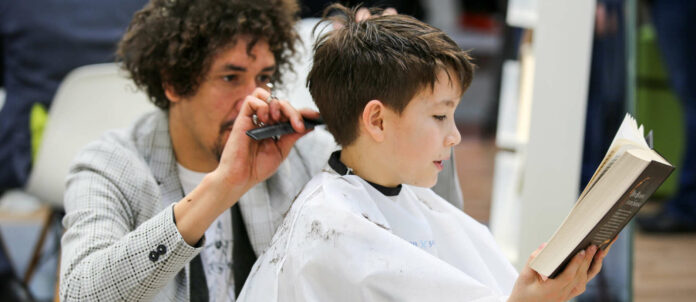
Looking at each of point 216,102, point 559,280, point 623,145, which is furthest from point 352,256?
point 216,102

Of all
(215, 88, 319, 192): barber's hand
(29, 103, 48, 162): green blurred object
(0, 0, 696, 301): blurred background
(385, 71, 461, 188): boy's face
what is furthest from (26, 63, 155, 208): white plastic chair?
(385, 71, 461, 188): boy's face

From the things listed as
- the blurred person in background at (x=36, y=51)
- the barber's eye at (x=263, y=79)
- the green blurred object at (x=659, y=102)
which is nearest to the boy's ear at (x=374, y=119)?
the barber's eye at (x=263, y=79)

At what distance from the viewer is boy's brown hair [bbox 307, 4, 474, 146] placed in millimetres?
1237

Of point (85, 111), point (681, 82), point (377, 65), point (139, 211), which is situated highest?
point (377, 65)

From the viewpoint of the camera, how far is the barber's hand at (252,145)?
1.35 m

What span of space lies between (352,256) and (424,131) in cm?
23

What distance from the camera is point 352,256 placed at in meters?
1.18

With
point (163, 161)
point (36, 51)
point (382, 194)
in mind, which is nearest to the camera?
point (382, 194)

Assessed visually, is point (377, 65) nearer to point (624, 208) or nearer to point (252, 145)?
point (252, 145)

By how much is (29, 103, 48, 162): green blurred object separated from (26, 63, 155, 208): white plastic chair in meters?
0.31

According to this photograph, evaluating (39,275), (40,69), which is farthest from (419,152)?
(39,275)

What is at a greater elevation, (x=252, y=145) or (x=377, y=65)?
(x=377, y=65)

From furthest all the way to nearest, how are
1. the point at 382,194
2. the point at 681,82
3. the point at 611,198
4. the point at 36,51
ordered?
the point at 681,82 < the point at 36,51 < the point at 382,194 < the point at 611,198

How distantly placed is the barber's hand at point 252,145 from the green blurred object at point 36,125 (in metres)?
1.59
